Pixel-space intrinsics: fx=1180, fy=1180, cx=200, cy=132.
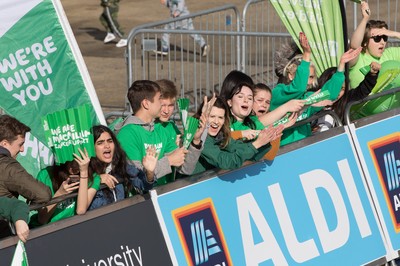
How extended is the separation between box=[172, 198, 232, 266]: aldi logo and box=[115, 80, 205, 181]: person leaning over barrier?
282mm

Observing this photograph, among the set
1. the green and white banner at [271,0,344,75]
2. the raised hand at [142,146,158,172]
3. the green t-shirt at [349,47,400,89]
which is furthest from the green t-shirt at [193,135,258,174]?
the green t-shirt at [349,47,400,89]

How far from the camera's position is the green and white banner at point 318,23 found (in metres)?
9.58

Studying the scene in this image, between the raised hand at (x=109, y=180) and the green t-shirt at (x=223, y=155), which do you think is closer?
the raised hand at (x=109, y=180)

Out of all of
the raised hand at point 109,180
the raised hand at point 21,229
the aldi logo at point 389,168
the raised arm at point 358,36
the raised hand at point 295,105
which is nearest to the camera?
the raised hand at point 21,229

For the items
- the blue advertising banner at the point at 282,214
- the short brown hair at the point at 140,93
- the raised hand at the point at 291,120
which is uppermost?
the short brown hair at the point at 140,93

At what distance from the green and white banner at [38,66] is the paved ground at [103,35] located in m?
7.14

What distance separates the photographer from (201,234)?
25.6 ft

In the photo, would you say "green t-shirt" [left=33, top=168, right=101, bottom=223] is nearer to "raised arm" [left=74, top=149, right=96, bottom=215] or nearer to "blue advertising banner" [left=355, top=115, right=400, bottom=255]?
"raised arm" [left=74, top=149, right=96, bottom=215]

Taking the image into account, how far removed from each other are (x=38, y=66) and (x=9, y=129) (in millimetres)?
1025

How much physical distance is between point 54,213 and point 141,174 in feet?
2.11

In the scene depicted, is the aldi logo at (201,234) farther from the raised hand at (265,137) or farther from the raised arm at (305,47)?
the raised arm at (305,47)

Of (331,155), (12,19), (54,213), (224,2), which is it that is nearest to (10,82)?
(12,19)

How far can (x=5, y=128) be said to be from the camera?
7070mm

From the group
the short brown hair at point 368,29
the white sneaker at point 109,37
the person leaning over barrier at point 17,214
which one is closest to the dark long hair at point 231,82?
the short brown hair at point 368,29
